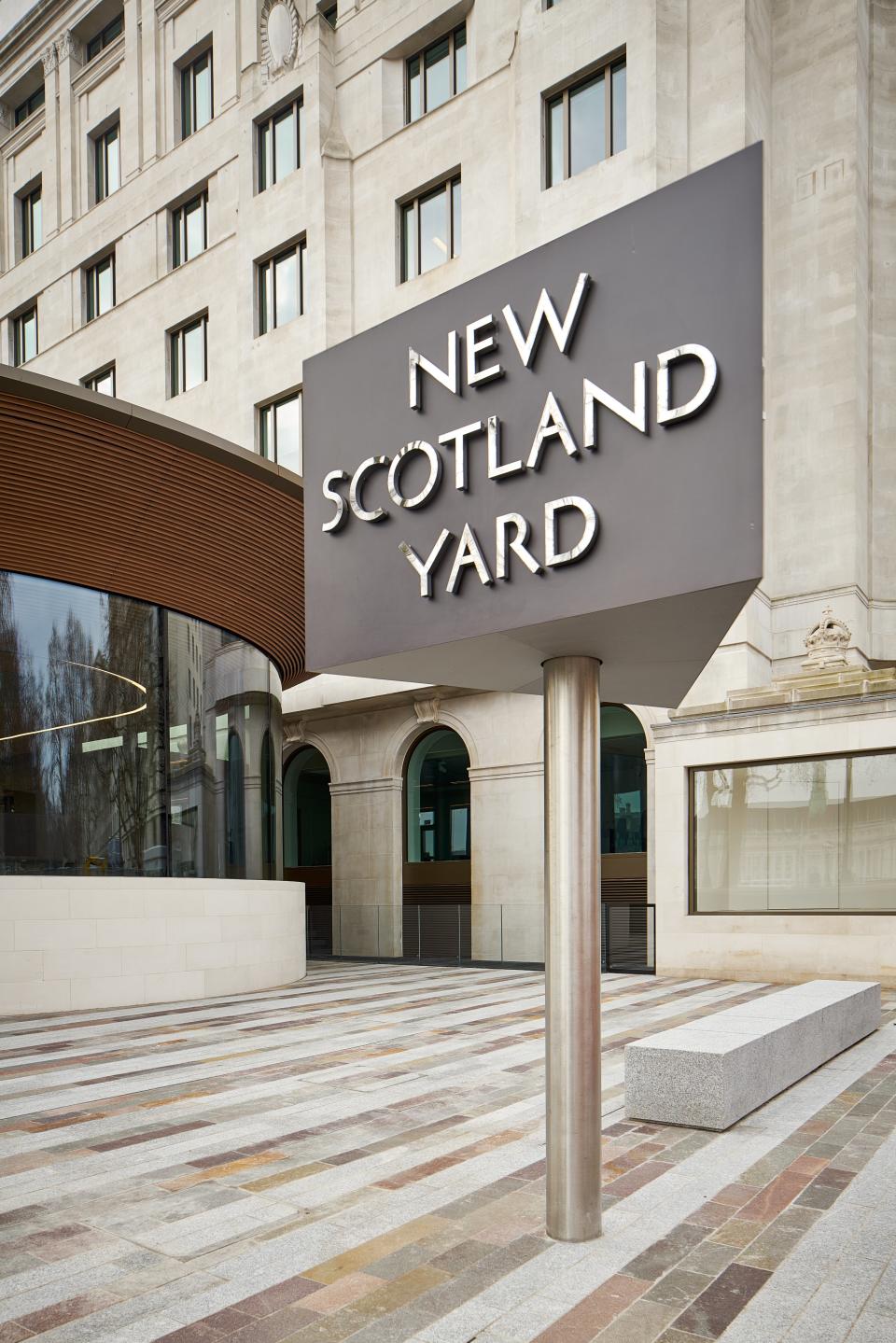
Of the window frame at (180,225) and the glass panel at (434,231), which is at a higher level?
the window frame at (180,225)

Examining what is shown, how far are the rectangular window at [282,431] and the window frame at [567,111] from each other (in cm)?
911

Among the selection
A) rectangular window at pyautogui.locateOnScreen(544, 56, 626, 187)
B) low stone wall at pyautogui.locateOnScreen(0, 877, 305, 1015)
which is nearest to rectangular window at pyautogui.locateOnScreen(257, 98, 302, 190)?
rectangular window at pyautogui.locateOnScreen(544, 56, 626, 187)

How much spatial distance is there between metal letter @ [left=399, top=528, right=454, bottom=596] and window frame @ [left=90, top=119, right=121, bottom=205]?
38.8 metres

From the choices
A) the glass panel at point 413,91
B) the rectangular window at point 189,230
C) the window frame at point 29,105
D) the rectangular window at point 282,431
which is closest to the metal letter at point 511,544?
the rectangular window at point 282,431

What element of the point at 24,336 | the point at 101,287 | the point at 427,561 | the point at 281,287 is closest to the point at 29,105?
the point at 24,336

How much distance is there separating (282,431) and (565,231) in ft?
33.4

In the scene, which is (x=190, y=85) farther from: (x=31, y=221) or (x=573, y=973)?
(x=573, y=973)

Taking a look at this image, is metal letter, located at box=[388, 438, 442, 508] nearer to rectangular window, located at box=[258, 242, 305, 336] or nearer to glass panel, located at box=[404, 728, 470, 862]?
glass panel, located at box=[404, 728, 470, 862]

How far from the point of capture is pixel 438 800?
93.1 ft

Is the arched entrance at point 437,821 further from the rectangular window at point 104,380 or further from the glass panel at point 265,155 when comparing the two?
the rectangular window at point 104,380

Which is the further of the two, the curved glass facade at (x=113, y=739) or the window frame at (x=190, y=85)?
the window frame at (x=190, y=85)

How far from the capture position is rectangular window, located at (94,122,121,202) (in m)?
38.3

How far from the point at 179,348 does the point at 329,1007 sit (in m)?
26.5

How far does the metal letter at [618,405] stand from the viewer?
14.7ft
